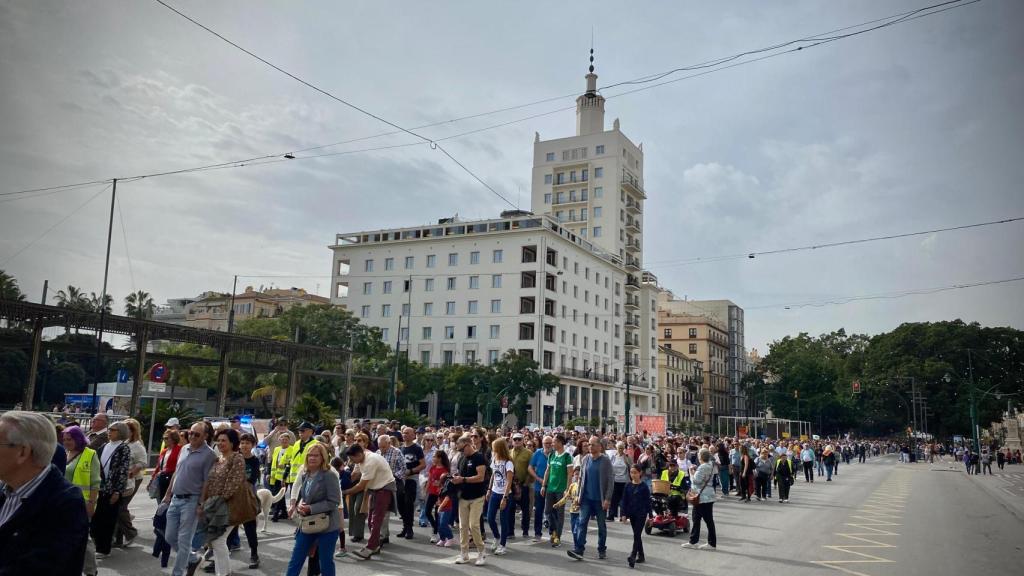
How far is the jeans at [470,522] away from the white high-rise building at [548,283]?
174 ft

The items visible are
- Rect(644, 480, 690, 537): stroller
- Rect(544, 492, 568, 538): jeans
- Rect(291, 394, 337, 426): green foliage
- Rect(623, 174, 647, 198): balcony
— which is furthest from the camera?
Rect(623, 174, 647, 198): balcony

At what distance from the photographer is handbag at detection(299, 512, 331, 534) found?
696 cm

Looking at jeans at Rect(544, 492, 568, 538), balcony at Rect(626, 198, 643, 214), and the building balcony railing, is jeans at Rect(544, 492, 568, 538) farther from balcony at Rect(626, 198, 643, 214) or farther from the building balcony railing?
balcony at Rect(626, 198, 643, 214)

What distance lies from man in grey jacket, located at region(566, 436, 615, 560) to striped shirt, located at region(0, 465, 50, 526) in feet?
27.4

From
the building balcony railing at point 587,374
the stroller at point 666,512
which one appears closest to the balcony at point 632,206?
the building balcony railing at point 587,374

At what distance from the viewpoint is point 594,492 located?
1067cm

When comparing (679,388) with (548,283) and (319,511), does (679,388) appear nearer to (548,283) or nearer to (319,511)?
(548,283)

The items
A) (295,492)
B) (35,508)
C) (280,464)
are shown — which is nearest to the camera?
(35,508)

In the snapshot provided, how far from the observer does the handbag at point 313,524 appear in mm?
6965

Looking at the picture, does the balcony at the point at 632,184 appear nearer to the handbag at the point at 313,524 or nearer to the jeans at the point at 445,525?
the jeans at the point at 445,525

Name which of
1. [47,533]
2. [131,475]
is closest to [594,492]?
[131,475]

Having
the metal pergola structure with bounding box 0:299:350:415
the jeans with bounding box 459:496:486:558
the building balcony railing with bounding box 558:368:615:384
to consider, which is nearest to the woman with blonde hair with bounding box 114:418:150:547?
the jeans with bounding box 459:496:486:558

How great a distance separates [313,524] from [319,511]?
14 cm

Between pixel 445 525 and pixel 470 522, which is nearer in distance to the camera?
pixel 470 522
